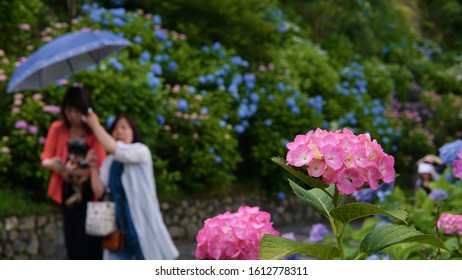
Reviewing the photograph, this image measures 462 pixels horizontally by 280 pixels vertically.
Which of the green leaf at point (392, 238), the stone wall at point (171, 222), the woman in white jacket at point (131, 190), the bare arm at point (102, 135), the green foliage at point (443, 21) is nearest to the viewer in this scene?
the green leaf at point (392, 238)

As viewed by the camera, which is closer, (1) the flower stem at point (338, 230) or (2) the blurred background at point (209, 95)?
(1) the flower stem at point (338, 230)

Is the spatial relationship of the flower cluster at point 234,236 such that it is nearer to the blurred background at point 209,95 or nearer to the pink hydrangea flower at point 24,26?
the blurred background at point 209,95

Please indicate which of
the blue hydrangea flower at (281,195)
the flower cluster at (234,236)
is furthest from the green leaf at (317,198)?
the blue hydrangea flower at (281,195)

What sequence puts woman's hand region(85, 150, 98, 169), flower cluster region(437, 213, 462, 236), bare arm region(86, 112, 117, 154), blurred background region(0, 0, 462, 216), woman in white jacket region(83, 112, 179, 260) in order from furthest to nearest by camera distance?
blurred background region(0, 0, 462, 216) → woman's hand region(85, 150, 98, 169) → woman in white jacket region(83, 112, 179, 260) → bare arm region(86, 112, 117, 154) → flower cluster region(437, 213, 462, 236)

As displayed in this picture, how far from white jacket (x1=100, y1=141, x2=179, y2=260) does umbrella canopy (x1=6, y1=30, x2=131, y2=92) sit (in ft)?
2.85

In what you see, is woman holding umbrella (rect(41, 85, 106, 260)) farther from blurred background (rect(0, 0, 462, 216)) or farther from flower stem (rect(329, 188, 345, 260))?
flower stem (rect(329, 188, 345, 260))

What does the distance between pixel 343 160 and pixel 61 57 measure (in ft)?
14.0

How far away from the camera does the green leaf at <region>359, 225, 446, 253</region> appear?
5.48ft

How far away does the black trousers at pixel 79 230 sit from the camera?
18.2 ft

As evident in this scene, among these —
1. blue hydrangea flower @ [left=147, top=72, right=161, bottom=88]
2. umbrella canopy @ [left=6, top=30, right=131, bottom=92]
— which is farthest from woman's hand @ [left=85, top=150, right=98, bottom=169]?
blue hydrangea flower @ [left=147, top=72, right=161, bottom=88]

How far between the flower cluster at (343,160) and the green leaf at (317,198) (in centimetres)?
8

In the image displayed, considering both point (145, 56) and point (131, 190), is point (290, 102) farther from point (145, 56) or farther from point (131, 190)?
point (131, 190)

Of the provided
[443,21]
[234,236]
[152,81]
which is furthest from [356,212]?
[443,21]

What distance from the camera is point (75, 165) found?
553cm
